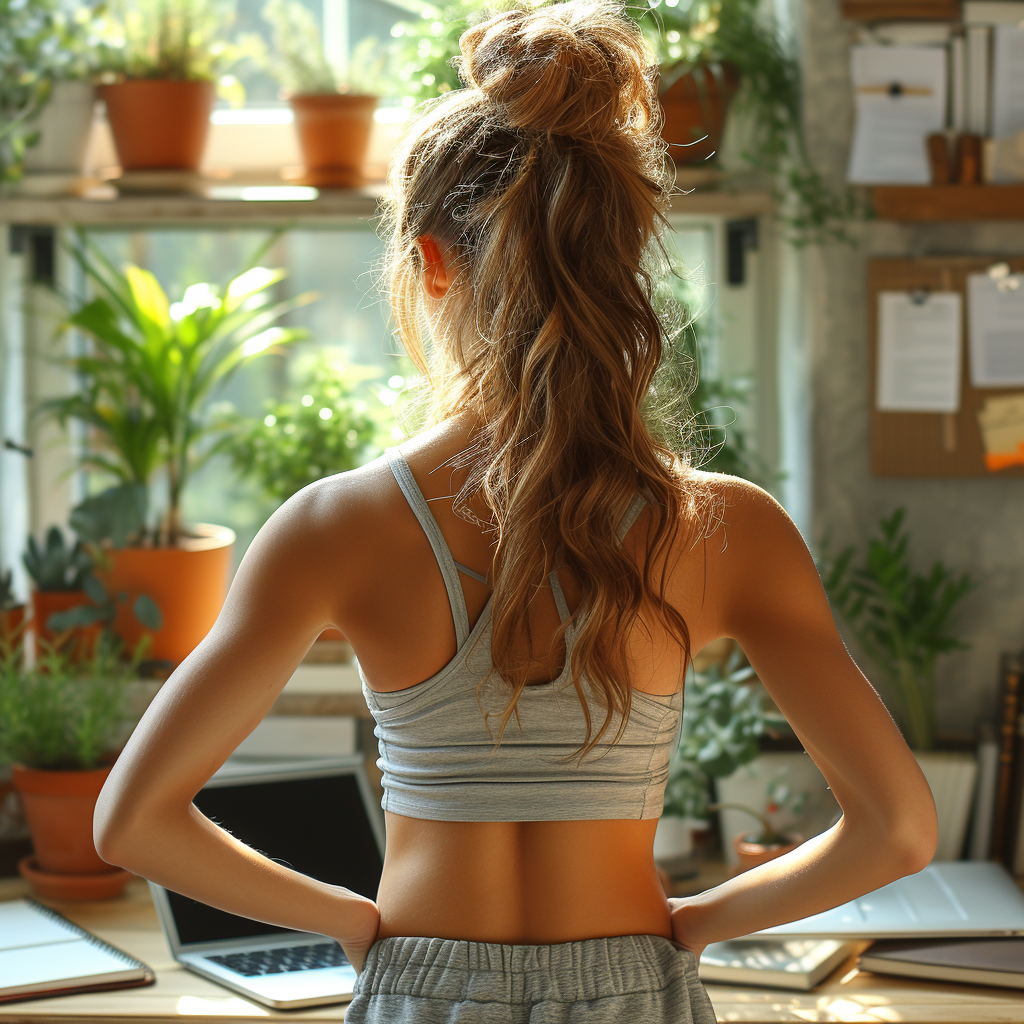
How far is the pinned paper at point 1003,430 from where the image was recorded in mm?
1814

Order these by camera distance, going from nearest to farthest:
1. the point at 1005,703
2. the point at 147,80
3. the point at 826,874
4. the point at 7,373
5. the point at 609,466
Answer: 1. the point at 609,466
2. the point at 826,874
3. the point at 1005,703
4. the point at 147,80
5. the point at 7,373

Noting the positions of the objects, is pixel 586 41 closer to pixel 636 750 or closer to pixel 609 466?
pixel 609 466

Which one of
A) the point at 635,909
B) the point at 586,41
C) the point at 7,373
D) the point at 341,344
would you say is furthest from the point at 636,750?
the point at 7,373

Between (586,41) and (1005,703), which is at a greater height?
(586,41)

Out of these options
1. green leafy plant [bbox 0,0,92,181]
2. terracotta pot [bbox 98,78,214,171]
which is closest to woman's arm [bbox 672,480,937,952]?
terracotta pot [bbox 98,78,214,171]

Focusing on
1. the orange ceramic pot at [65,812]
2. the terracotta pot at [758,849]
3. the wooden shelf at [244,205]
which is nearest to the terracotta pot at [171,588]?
the orange ceramic pot at [65,812]

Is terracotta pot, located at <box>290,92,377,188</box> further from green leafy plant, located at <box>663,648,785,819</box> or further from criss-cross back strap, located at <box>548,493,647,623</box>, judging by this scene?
criss-cross back strap, located at <box>548,493,647,623</box>

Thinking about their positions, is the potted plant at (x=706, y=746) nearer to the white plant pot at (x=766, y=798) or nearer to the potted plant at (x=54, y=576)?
the white plant pot at (x=766, y=798)

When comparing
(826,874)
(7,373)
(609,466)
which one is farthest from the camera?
(7,373)

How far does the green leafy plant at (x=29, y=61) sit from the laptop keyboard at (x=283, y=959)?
50.3 inches

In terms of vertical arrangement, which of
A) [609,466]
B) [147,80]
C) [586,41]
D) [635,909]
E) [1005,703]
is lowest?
[1005,703]

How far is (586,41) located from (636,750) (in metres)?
0.54

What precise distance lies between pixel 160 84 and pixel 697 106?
87 centimetres

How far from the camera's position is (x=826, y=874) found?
96 cm
